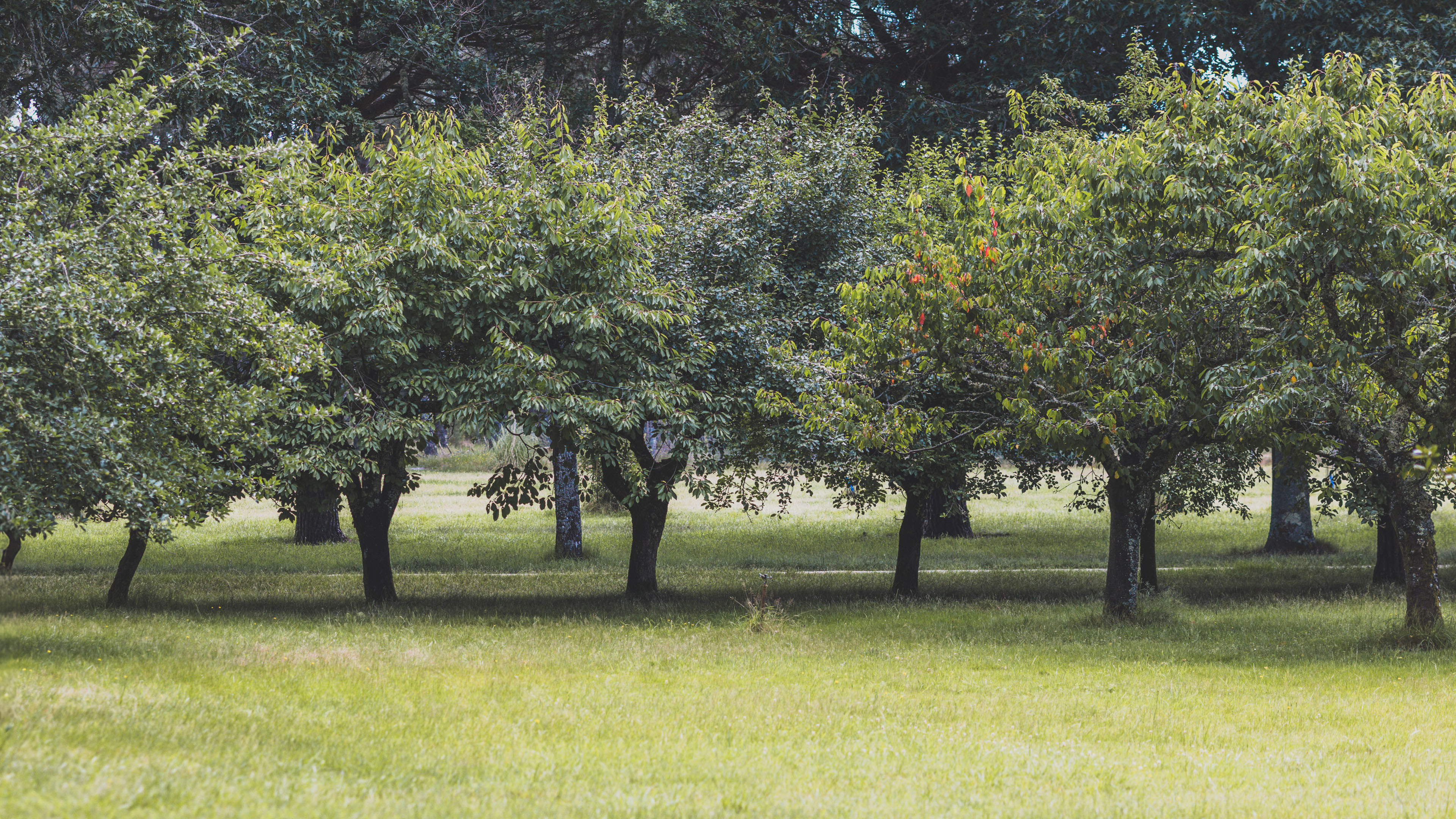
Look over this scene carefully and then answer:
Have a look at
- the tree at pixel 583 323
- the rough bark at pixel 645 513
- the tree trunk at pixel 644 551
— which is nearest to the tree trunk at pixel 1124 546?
the tree at pixel 583 323

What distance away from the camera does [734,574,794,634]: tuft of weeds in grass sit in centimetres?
1697

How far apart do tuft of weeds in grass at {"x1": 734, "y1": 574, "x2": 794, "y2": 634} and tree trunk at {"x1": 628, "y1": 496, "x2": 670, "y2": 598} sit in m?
2.68

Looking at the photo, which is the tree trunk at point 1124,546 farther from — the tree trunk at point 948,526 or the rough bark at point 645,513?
the tree trunk at point 948,526

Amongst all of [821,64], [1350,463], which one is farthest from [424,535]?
[1350,463]

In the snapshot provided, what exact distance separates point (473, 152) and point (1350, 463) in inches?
569

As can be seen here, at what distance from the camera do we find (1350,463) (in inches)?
733

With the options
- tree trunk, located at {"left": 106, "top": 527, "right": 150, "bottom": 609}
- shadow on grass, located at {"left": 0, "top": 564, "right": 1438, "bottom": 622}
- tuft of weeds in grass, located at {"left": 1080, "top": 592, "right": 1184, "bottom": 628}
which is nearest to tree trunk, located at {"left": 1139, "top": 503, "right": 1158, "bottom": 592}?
shadow on grass, located at {"left": 0, "top": 564, "right": 1438, "bottom": 622}

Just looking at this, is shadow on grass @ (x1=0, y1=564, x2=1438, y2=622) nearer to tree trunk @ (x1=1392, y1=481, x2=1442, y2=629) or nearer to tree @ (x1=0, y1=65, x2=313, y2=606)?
tree trunk @ (x1=1392, y1=481, x2=1442, y2=629)

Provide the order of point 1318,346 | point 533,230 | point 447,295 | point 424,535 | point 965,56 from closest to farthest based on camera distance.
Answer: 1. point 1318,346
2. point 447,295
3. point 533,230
4. point 965,56
5. point 424,535

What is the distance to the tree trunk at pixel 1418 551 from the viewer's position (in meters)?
15.3

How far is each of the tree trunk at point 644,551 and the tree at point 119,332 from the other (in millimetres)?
8740

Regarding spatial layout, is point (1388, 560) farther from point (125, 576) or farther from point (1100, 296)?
point (125, 576)

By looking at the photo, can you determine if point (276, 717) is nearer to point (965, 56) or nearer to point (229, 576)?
point (229, 576)

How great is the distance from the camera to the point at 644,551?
2242 centimetres
